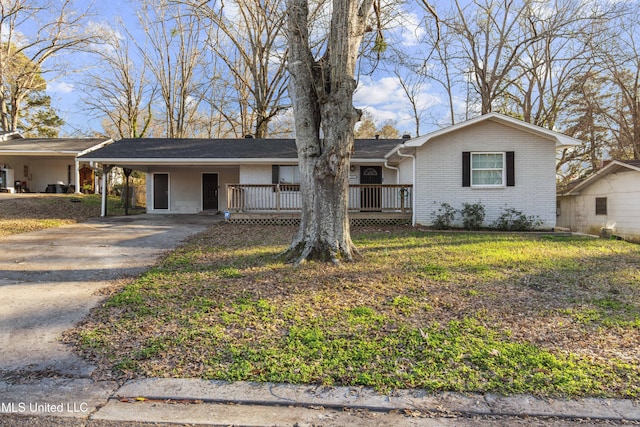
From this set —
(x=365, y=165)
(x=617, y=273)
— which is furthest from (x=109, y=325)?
(x=365, y=165)

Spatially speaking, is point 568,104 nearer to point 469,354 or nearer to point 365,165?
point 365,165

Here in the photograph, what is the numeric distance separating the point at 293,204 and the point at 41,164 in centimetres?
1755

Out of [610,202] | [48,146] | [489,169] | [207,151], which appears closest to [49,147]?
[48,146]

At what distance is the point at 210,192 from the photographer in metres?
17.9

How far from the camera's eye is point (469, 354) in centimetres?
335

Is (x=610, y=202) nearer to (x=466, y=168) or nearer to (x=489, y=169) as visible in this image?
(x=489, y=169)

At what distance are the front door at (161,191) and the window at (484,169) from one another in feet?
43.4

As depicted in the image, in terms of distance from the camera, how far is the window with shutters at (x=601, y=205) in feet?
45.1

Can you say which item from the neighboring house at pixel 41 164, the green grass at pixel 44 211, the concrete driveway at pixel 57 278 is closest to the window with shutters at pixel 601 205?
the concrete driveway at pixel 57 278

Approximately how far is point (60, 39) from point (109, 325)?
30.5m

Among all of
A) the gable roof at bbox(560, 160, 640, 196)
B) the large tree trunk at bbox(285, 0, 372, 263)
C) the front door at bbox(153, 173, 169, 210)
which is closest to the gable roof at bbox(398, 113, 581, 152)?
the gable roof at bbox(560, 160, 640, 196)

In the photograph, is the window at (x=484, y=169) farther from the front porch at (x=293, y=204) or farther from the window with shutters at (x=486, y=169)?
the front porch at (x=293, y=204)

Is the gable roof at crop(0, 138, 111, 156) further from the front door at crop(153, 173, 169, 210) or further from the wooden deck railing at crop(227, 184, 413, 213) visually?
the wooden deck railing at crop(227, 184, 413, 213)

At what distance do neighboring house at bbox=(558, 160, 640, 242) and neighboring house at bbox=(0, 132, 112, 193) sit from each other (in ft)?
74.7
